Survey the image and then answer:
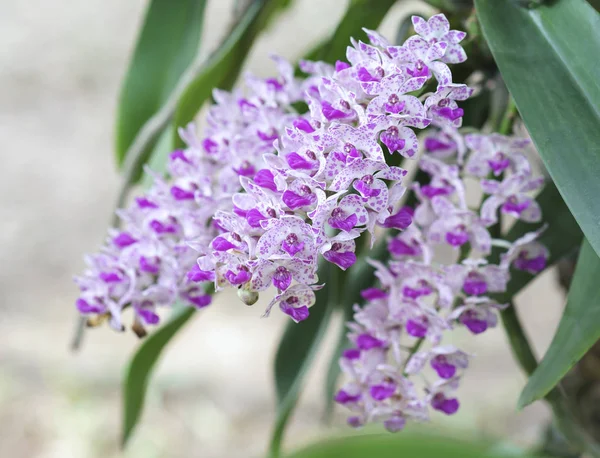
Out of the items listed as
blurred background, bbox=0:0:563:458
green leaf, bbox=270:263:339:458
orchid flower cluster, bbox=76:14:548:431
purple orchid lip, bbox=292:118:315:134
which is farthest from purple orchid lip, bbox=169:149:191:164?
blurred background, bbox=0:0:563:458

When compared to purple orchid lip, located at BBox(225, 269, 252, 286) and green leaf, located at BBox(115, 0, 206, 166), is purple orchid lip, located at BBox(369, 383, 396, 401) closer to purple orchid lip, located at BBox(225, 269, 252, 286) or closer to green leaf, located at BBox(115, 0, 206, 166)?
purple orchid lip, located at BBox(225, 269, 252, 286)

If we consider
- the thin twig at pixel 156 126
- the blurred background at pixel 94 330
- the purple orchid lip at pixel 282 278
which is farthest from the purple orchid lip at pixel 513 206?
the blurred background at pixel 94 330

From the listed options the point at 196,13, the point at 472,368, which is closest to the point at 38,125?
the point at 472,368

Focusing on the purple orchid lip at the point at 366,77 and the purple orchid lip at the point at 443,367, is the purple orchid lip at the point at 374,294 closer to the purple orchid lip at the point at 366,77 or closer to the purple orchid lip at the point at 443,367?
the purple orchid lip at the point at 443,367

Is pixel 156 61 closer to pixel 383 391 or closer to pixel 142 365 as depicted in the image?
pixel 142 365

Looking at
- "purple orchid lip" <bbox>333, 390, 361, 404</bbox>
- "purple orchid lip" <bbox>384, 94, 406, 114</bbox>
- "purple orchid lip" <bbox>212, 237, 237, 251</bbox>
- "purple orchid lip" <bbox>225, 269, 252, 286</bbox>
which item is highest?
"purple orchid lip" <bbox>384, 94, 406, 114</bbox>

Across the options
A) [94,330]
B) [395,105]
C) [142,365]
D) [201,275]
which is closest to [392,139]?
[395,105]

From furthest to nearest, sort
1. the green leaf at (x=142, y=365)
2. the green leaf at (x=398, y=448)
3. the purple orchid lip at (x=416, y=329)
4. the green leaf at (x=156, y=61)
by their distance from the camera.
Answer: the green leaf at (x=156, y=61), the green leaf at (x=142, y=365), the purple orchid lip at (x=416, y=329), the green leaf at (x=398, y=448)
